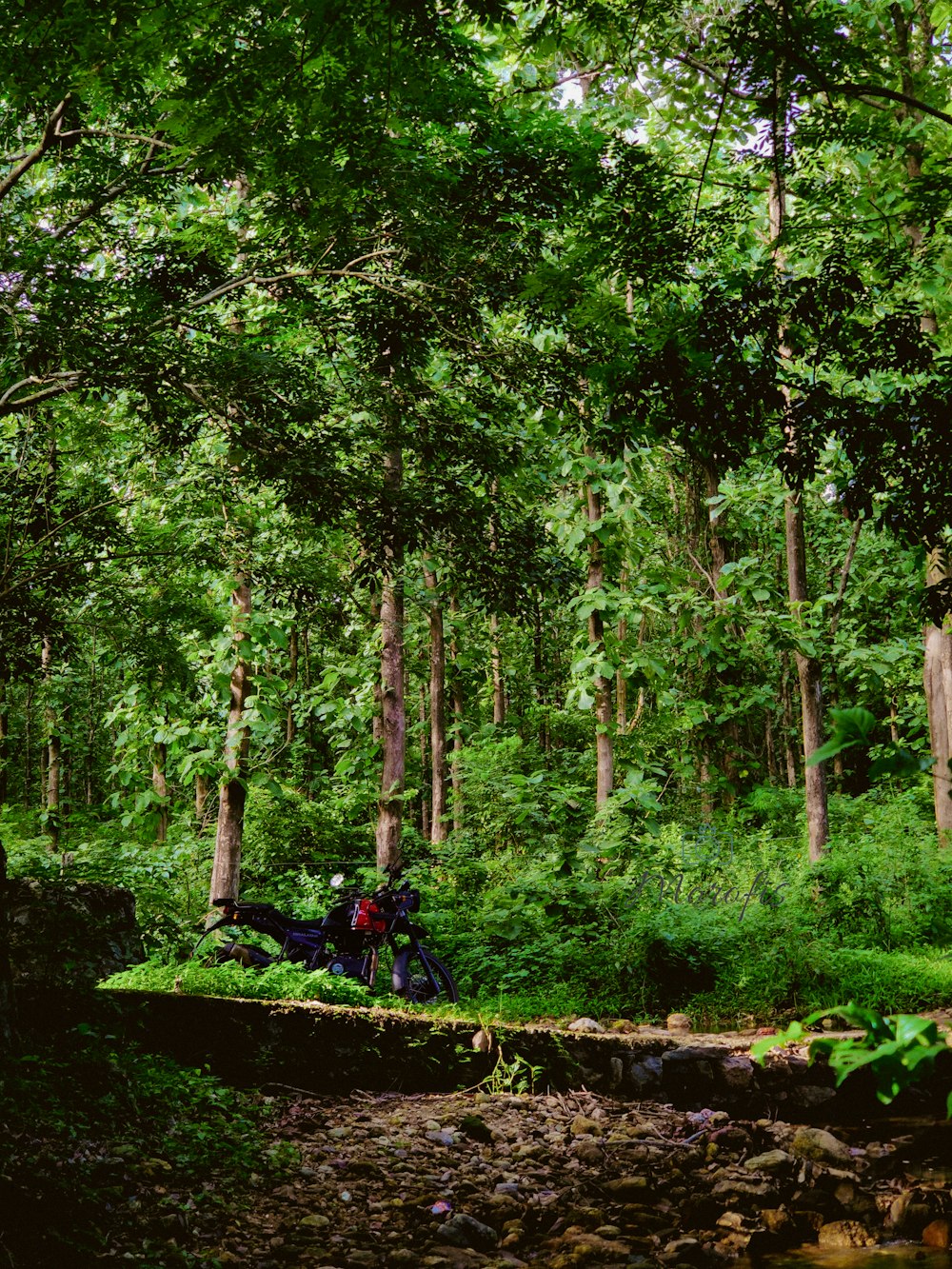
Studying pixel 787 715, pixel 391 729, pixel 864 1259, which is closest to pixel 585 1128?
pixel 864 1259

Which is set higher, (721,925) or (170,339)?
(170,339)

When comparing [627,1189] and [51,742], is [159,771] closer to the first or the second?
[51,742]

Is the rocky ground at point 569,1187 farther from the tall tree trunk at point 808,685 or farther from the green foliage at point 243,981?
the tall tree trunk at point 808,685

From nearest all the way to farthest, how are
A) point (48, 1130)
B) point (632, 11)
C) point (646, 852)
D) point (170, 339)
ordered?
1. point (48, 1130)
2. point (632, 11)
3. point (170, 339)
4. point (646, 852)

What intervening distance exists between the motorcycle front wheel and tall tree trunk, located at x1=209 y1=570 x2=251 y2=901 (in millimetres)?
2964

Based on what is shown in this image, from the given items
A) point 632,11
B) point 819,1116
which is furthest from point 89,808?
point 632,11

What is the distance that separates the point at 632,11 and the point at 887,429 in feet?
8.28

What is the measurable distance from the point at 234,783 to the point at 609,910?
4.06 m

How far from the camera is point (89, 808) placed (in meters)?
21.5

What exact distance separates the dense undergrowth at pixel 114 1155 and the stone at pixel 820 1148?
114 inches

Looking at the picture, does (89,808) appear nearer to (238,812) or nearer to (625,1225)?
(238,812)

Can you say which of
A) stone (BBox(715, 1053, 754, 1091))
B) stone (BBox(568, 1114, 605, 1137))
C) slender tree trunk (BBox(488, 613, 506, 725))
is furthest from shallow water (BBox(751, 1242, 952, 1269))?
slender tree trunk (BBox(488, 613, 506, 725))

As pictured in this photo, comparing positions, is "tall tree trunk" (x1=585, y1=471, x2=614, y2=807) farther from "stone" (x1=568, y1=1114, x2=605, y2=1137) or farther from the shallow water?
the shallow water

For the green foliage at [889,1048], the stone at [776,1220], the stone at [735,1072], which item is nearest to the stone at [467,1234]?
the stone at [776,1220]
